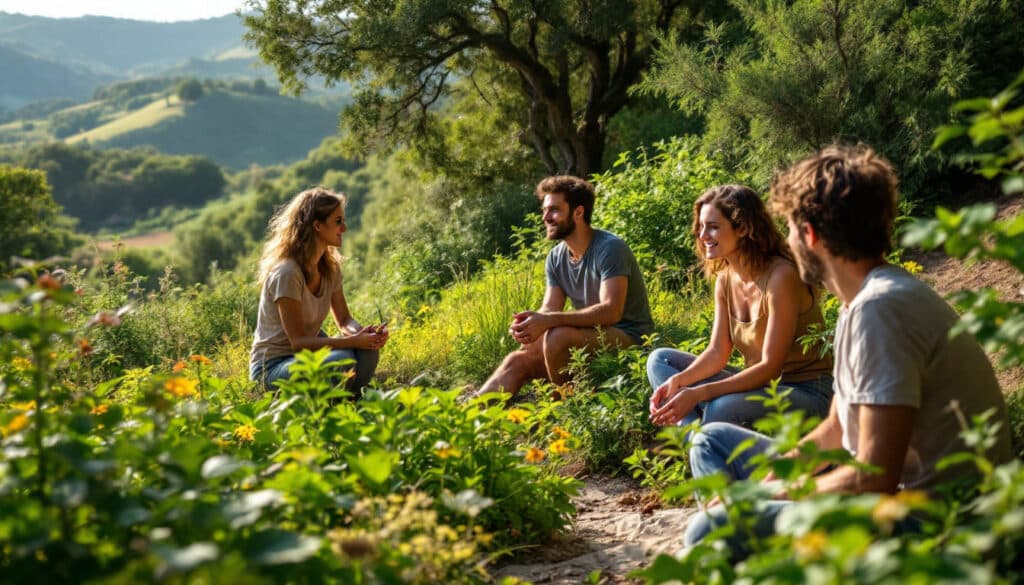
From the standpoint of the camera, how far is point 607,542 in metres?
3.19

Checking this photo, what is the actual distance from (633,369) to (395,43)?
30.7 ft

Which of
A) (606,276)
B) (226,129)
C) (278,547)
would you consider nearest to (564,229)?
(606,276)

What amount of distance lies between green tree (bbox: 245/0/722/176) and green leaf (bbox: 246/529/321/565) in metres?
11.0

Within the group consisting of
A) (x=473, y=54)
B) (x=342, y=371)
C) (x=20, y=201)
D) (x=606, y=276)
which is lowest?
(x=20, y=201)

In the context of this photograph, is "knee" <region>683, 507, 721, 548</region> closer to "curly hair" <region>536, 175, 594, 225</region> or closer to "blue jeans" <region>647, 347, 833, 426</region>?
"blue jeans" <region>647, 347, 833, 426</region>

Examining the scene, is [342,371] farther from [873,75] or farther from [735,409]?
[873,75]

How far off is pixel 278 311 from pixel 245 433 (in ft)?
6.99

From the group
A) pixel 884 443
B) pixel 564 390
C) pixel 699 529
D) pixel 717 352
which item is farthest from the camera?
pixel 564 390

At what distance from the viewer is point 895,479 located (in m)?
2.03

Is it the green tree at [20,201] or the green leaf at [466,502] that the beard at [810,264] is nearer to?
the green leaf at [466,502]

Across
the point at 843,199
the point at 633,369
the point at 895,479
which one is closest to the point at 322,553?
the point at 895,479

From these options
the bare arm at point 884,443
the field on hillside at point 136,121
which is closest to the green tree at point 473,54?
the bare arm at point 884,443

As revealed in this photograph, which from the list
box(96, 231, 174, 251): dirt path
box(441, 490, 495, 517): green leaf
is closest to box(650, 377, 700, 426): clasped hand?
box(441, 490, 495, 517): green leaf

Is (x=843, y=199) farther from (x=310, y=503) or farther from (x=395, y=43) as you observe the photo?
(x=395, y=43)
